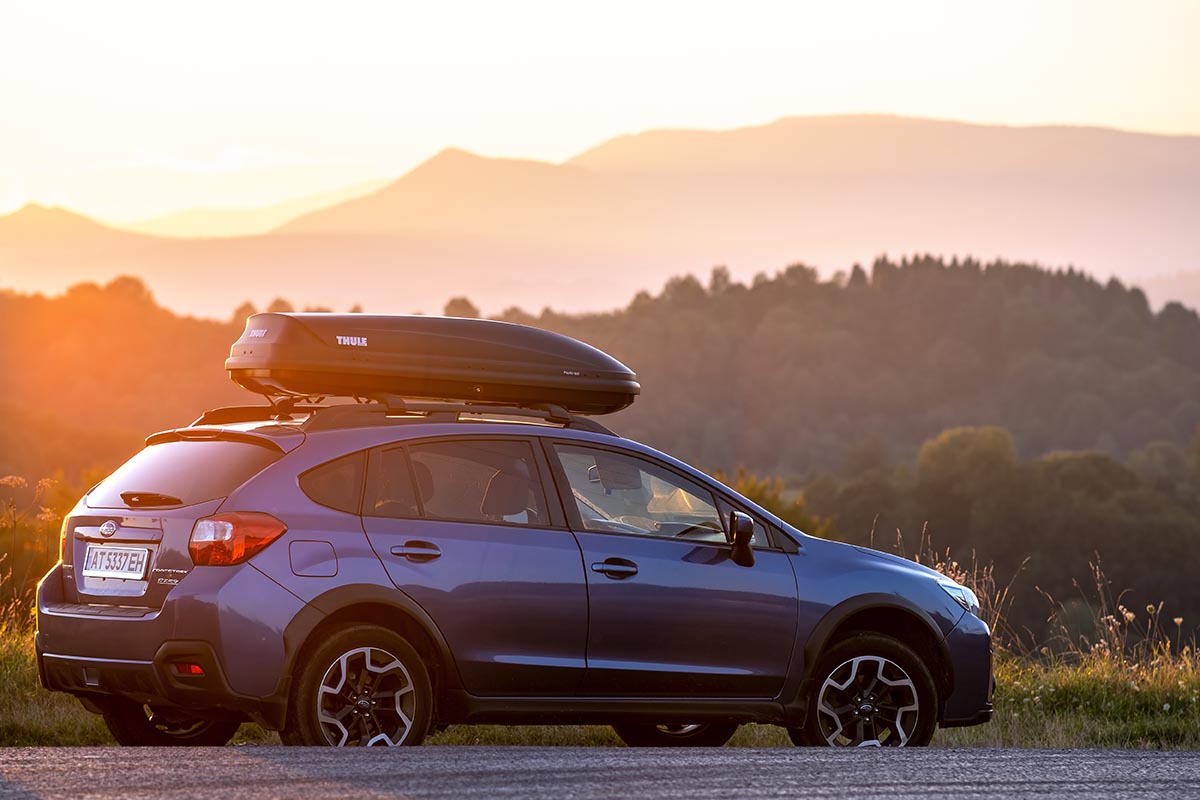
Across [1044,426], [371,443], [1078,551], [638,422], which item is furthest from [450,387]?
[1044,426]

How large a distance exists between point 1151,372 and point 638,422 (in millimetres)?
61810

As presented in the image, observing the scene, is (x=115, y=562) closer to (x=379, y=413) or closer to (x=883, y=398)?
(x=379, y=413)

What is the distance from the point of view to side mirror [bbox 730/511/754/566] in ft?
29.3

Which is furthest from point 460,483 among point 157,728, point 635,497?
point 157,728

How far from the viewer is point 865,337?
188250 millimetres

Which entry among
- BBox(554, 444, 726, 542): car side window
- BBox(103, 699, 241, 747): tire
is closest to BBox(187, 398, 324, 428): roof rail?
BBox(554, 444, 726, 542): car side window

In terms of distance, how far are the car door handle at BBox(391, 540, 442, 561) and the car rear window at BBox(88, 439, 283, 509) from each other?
0.68 metres

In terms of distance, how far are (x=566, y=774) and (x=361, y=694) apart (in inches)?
44.2

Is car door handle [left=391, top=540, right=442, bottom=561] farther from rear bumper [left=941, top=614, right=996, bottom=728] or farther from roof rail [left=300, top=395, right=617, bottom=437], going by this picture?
rear bumper [left=941, top=614, right=996, bottom=728]

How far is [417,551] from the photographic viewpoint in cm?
817

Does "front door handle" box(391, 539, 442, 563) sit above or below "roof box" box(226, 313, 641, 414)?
below

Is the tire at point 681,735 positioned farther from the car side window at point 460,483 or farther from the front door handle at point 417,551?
the front door handle at point 417,551

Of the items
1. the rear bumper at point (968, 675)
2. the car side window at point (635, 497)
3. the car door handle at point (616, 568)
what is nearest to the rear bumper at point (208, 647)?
the car door handle at point (616, 568)

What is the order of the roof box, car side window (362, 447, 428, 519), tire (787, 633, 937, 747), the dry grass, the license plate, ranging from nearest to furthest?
1. the license plate
2. car side window (362, 447, 428, 519)
3. the roof box
4. tire (787, 633, 937, 747)
5. the dry grass
